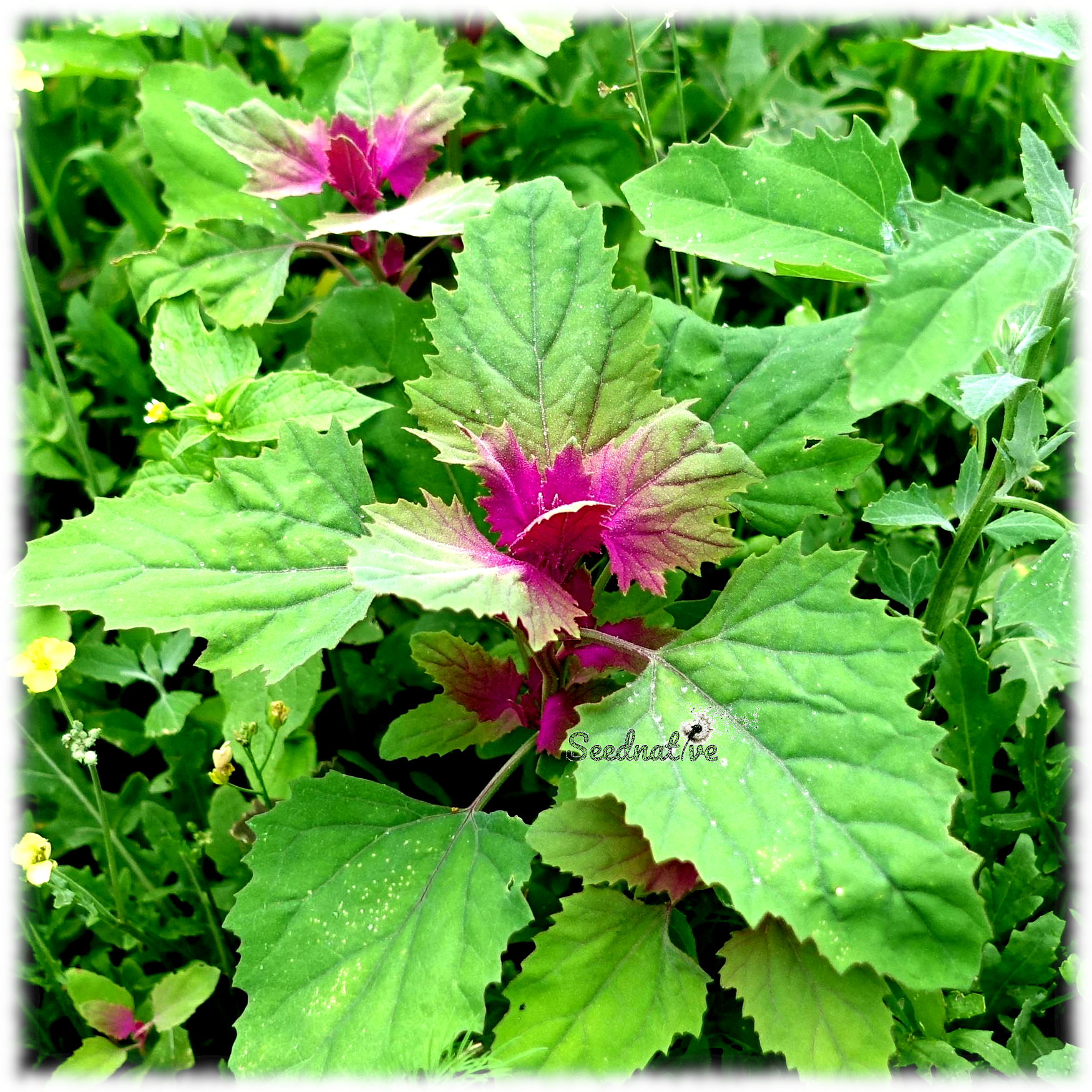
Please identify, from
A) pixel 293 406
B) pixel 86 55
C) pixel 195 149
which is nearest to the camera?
pixel 293 406

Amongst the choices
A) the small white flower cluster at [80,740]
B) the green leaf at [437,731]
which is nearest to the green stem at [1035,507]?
the green leaf at [437,731]

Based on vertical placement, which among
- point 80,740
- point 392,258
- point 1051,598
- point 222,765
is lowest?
point 222,765

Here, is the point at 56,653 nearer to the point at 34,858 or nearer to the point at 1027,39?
the point at 34,858

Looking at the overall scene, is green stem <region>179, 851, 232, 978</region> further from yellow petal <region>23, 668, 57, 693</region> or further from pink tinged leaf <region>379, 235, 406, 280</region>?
pink tinged leaf <region>379, 235, 406, 280</region>

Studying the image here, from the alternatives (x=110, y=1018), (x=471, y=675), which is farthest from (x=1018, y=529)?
(x=110, y=1018)

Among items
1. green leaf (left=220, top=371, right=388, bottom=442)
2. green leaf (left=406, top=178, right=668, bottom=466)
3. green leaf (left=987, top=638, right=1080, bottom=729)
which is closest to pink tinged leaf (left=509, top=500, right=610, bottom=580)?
green leaf (left=406, top=178, right=668, bottom=466)

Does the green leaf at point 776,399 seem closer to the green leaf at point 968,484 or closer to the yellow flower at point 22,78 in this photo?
the green leaf at point 968,484
